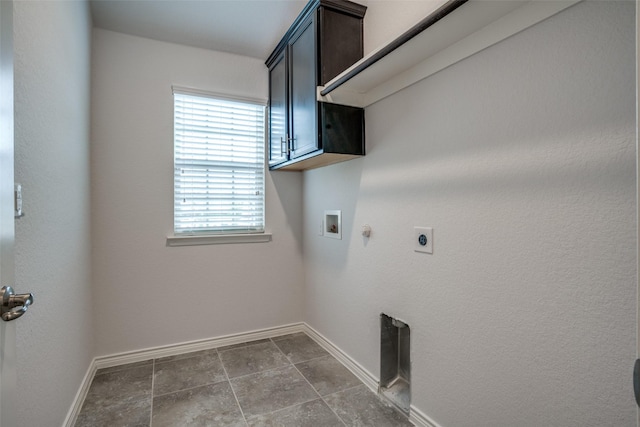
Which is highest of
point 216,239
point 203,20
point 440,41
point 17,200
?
point 203,20

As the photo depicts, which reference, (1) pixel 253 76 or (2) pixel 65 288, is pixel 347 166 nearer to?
(1) pixel 253 76

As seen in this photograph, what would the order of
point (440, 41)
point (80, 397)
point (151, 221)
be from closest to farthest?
point (440, 41) < point (80, 397) < point (151, 221)

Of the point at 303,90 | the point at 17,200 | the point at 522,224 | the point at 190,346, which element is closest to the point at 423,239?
the point at 522,224

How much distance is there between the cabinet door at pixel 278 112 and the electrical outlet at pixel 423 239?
4.20 feet

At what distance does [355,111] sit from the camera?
2086mm

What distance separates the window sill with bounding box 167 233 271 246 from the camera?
2637 millimetres

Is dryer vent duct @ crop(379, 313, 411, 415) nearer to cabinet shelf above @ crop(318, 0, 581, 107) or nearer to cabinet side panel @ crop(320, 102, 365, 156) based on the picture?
cabinet side panel @ crop(320, 102, 365, 156)

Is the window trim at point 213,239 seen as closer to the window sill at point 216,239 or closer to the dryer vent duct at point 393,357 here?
the window sill at point 216,239

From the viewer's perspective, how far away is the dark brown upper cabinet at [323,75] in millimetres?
2033

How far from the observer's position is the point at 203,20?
2338mm

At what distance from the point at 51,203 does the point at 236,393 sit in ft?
4.93

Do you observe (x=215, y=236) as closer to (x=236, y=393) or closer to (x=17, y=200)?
(x=236, y=393)

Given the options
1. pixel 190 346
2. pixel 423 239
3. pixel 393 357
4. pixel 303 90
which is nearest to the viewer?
pixel 423 239

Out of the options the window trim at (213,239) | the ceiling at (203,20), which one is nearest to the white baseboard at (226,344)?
the window trim at (213,239)
